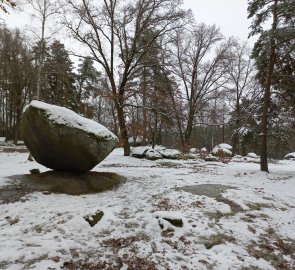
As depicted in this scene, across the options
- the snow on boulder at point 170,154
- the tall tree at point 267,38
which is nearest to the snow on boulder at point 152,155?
the snow on boulder at point 170,154

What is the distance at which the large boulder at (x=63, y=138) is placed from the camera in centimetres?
928

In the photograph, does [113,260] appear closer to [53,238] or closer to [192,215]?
[53,238]

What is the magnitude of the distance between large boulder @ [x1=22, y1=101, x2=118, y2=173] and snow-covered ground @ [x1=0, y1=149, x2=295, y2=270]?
1.53 metres

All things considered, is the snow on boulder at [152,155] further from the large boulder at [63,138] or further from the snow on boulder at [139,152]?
the large boulder at [63,138]

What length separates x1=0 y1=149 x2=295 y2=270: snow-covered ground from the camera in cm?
520

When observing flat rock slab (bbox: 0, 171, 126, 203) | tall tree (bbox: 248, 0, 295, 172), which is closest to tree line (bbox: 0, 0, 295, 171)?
tall tree (bbox: 248, 0, 295, 172)

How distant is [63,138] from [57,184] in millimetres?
1434

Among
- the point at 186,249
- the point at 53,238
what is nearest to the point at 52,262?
the point at 53,238

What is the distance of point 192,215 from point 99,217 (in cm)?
229

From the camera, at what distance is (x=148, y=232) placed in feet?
20.9

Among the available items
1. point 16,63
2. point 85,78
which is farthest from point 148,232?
point 85,78

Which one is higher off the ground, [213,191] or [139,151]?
[139,151]

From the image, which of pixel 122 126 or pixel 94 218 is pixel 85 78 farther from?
pixel 94 218

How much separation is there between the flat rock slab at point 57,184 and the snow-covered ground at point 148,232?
0.38 meters
